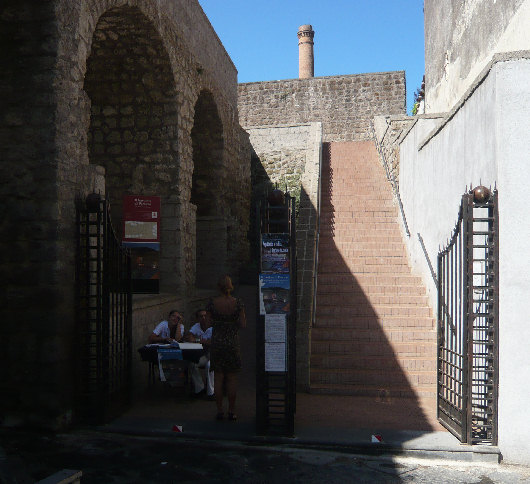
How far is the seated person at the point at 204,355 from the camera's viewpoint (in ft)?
23.5

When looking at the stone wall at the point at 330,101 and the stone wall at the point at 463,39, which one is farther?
the stone wall at the point at 330,101

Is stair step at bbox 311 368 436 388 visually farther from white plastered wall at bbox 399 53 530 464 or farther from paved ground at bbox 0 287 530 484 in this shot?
white plastered wall at bbox 399 53 530 464

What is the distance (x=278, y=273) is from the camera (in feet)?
18.9

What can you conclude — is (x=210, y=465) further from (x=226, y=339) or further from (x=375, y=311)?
(x=375, y=311)

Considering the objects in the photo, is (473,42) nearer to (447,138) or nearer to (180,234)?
(447,138)

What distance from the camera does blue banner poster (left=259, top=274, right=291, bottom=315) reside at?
5.75 metres

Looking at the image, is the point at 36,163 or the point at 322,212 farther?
the point at 322,212

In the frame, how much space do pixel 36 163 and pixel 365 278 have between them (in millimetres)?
5629

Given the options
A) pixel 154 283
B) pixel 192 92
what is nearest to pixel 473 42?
pixel 192 92

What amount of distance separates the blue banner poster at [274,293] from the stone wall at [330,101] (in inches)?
683

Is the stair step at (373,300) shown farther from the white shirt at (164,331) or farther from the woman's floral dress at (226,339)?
the woman's floral dress at (226,339)

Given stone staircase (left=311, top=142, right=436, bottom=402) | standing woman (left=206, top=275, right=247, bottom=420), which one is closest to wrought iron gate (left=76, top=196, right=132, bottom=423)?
standing woman (left=206, top=275, right=247, bottom=420)

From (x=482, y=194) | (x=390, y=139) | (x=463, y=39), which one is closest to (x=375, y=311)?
(x=482, y=194)

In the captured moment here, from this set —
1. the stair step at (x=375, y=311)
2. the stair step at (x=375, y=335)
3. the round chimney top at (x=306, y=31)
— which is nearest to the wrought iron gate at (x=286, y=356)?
the stair step at (x=375, y=335)
